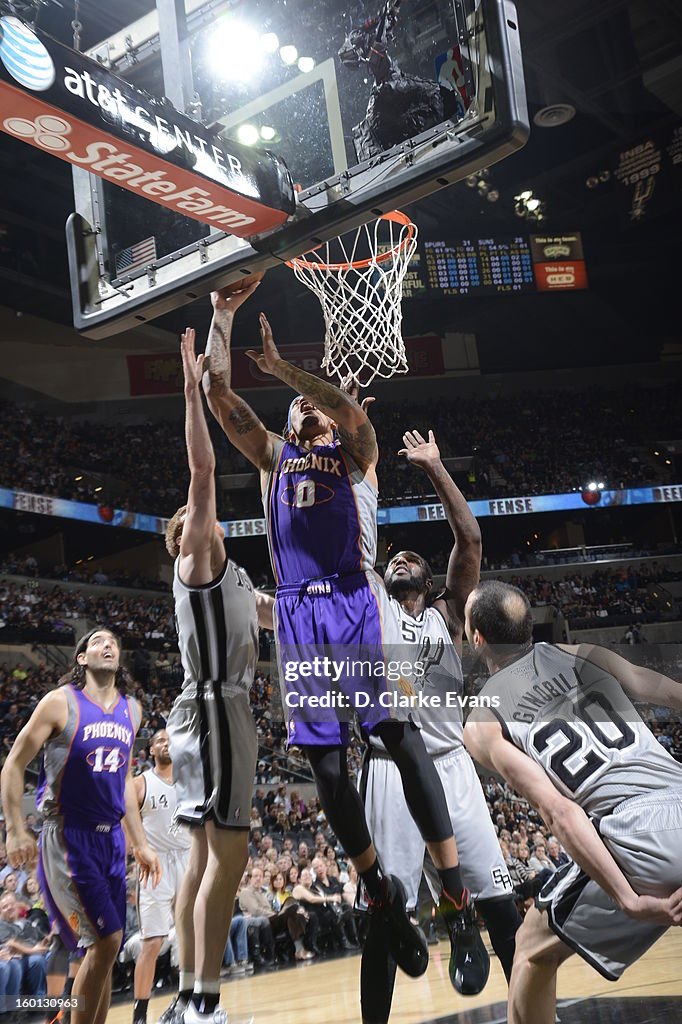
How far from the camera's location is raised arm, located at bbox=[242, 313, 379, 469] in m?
4.25

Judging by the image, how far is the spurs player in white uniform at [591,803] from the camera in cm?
300

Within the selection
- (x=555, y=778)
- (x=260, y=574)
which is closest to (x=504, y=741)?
(x=555, y=778)

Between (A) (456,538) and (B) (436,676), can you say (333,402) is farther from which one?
(B) (436,676)

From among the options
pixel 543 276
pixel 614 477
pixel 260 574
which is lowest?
pixel 260 574

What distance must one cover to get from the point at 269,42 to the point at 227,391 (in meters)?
1.54

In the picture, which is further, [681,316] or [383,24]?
[681,316]

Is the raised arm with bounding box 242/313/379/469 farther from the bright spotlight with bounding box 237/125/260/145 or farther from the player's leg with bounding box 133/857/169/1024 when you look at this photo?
the player's leg with bounding box 133/857/169/1024

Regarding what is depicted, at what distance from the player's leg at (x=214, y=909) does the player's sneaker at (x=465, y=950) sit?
926 millimetres

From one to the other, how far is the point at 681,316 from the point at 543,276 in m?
6.30

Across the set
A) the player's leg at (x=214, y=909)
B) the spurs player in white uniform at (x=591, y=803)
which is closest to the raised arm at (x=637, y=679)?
the spurs player in white uniform at (x=591, y=803)

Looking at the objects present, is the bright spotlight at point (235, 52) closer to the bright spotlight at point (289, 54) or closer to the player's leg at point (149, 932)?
the bright spotlight at point (289, 54)

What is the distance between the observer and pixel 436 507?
18.4m

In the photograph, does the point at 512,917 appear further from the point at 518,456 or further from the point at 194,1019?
the point at 518,456

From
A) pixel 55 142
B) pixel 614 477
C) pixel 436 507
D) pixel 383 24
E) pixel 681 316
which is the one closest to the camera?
pixel 55 142
